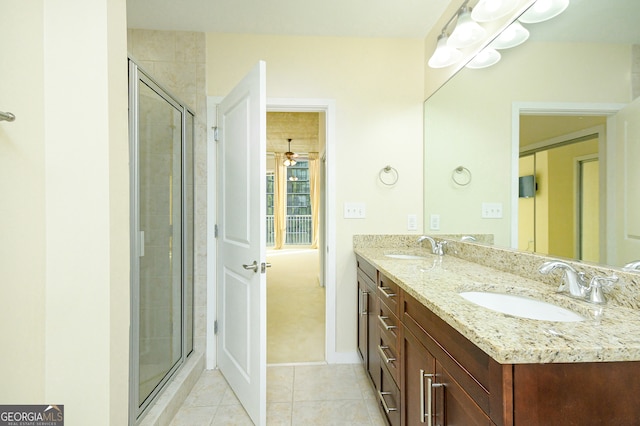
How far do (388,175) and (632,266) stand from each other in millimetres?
1519

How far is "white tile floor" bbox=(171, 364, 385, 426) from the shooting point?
1.58 metres

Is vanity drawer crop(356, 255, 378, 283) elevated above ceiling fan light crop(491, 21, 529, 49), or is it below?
below

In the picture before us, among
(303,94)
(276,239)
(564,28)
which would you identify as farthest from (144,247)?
(276,239)

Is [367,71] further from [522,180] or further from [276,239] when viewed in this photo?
[276,239]

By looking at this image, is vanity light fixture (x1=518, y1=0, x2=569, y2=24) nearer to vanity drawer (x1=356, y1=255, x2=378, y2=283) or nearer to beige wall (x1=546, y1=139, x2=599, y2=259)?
beige wall (x1=546, y1=139, x2=599, y2=259)

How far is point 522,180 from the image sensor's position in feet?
4.35

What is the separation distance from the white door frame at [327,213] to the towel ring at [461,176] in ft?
2.88

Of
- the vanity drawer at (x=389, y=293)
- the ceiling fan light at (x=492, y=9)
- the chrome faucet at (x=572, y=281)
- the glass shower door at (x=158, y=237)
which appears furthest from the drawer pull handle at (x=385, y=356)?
the ceiling fan light at (x=492, y=9)

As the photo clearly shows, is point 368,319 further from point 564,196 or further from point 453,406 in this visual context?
point 564,196

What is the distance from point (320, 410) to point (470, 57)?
2.36 meters

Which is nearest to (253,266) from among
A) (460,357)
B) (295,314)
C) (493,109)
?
(460,357)

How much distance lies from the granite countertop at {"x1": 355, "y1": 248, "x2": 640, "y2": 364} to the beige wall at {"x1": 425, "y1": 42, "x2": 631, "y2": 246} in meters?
0.47

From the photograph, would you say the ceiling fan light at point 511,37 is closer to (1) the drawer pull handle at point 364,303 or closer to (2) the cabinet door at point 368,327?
(2) the cabinet door at point 368,327

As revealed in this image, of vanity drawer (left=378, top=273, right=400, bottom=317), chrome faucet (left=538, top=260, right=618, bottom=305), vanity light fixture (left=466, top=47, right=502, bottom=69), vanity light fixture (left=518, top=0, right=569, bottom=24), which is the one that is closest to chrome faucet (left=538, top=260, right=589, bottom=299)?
chrome faucet (left=538, top=260, right=618, bottom=305)
